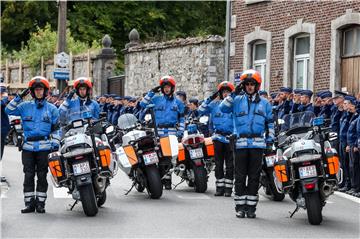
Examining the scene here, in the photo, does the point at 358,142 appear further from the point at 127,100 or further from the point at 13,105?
the point at 127,100

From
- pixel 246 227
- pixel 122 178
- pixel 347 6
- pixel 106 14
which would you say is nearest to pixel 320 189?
pixel 246 227

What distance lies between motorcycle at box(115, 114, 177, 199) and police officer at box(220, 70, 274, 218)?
7.48ft

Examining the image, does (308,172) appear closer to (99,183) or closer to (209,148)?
(99,183)

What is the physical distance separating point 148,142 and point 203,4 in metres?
34.9

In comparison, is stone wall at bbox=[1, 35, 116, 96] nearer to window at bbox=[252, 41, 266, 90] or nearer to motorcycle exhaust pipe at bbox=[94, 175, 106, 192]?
window at bbox=[252, 41, 266, 90]

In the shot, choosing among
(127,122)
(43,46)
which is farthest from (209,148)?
(43,46)

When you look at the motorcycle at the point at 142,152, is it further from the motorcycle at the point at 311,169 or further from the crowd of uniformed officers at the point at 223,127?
the motorcycle at the point at 311,169

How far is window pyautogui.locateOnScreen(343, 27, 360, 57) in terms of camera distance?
2357 cm

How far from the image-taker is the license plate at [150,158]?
1530cm

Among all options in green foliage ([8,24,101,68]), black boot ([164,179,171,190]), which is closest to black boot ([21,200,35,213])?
black boot ([164,179,171,190])

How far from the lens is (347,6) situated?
77.2 ft

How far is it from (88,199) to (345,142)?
5453 mm

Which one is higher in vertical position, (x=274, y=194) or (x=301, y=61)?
(x=301, y=61)

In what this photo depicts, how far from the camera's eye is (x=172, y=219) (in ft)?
41.7
